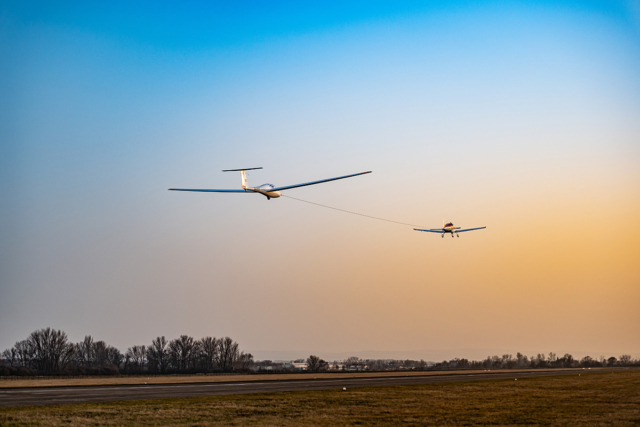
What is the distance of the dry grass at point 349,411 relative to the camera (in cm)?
2549

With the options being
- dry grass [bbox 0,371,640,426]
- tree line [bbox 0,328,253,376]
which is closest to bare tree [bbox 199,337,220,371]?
tree line [bbox 0,328,253,376]

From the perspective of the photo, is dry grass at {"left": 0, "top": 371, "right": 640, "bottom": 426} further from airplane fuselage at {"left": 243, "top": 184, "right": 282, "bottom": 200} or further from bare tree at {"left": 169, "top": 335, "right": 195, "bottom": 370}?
bare tree at {"left": 169, "top": 335, "right": 195, "bottom": 370}

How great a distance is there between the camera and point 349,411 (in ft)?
99.1

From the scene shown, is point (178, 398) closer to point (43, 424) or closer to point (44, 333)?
point (43, 424)

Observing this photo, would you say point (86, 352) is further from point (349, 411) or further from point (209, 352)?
point (349, 411)

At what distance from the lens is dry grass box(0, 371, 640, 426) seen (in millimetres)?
25489

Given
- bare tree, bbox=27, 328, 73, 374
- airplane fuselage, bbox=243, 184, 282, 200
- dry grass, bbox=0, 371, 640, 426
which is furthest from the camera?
bare tree, bbox=27, 328, 73, 374

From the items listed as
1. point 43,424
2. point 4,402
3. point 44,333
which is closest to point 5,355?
point 44,333

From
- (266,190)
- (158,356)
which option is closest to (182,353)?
(158,356)

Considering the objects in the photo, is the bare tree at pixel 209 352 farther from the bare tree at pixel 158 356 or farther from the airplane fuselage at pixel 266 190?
the airplane fuselage at pixel 266 190

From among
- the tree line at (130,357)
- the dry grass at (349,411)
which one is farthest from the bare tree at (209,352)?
the dry grass at (349,411)

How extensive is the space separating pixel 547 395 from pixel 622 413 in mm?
13242

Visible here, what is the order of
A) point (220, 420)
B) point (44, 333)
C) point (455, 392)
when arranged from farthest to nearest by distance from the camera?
point (44, 333) → point (455, 392) → point (220, 420)

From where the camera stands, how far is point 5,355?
165375 mm
